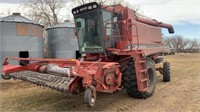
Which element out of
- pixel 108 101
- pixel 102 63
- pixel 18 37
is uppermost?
pixel 18 37

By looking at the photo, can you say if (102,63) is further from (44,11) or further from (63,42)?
(44,11)

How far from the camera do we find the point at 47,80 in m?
5.74

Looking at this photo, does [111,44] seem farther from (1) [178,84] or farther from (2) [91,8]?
(1) [178,84]

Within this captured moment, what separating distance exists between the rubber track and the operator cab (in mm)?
1886

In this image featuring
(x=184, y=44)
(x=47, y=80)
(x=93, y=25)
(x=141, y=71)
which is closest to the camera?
(x=47, y=80)

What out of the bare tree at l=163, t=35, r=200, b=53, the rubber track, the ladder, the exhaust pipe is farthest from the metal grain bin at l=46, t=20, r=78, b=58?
the bare tree at l=163, t=35, r=200, b=53

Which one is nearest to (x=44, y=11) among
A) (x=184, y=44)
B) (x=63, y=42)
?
(x=63, y=42)

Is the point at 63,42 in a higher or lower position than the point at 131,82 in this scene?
higher

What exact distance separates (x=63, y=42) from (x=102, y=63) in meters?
9.13

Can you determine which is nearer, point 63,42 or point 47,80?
point 47,80

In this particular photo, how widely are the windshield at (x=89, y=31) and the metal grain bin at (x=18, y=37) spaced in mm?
5062

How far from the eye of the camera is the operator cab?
22.8ft

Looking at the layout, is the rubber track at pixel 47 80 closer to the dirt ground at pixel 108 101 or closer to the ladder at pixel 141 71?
the dirt ground at pixel 108 101

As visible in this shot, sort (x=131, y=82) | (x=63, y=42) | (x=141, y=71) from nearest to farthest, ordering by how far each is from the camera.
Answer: (x=131, y=82)
(x=141, y=71)
(x=63, y=42)
